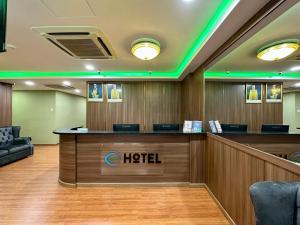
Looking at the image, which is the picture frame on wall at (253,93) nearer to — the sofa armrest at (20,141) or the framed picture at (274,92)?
the framed picture at (274,92)

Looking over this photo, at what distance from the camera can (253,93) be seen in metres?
5.92

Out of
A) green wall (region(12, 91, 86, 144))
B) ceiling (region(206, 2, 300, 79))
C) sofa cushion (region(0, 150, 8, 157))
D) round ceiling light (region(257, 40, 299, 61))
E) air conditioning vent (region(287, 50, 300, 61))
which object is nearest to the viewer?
ceiling (region(206, 2, 300, 79))

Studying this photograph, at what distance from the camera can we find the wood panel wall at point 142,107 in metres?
6.13

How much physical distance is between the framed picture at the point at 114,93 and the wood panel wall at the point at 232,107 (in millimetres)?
2662

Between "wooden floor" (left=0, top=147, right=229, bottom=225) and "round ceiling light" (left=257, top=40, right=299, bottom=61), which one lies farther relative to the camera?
"round ceiling light" (left=257, top=40, right=299, bottom=61)

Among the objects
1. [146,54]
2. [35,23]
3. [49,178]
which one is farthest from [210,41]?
[49,178]

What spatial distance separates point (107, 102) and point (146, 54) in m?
3.30

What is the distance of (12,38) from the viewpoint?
10.1ft

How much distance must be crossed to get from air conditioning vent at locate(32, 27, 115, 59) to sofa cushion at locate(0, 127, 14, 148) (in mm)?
4267

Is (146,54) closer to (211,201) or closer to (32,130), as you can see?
(211,201)

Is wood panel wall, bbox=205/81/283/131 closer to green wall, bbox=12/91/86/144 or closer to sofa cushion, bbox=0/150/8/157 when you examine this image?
sofa cushion, bbox=0/150/8/157

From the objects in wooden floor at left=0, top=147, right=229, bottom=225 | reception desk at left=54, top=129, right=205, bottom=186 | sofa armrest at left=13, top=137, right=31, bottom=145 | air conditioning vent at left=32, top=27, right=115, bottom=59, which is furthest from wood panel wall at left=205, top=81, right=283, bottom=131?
sofa armrest at left=13, top=137, right=31, bottom=145

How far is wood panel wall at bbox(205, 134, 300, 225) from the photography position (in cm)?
168

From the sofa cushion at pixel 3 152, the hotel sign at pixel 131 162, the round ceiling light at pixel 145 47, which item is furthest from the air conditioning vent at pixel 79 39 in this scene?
the sofa cushion at pixel 3 152
